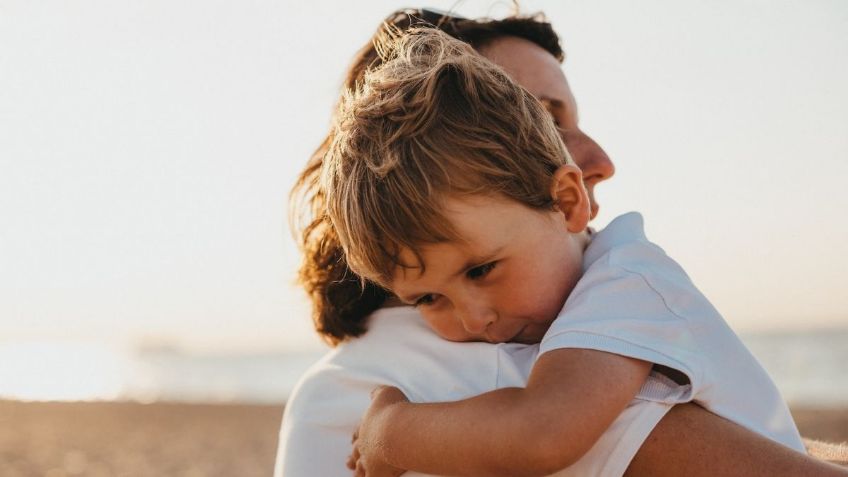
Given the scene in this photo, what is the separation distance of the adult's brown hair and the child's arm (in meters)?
0.61

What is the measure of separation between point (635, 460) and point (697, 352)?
253 mm

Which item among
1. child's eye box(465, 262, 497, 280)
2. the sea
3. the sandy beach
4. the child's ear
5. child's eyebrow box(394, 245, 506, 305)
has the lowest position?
the sea

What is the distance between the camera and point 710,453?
1.71 meters

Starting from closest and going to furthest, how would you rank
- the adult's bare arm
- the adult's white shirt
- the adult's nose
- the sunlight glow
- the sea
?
the adult's bare arm, the adult's white shirt, the adult's nose, the sea, the sunlight glow

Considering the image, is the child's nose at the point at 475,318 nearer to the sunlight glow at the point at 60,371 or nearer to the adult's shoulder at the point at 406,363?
the adult's shoulder at the point at 406,363

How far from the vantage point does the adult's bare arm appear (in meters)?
1.67

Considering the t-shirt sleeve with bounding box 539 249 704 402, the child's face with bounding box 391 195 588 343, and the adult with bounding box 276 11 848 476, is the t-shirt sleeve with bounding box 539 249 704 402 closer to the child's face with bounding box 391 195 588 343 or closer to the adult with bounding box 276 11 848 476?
the adult with bounding box 276 11 848 476

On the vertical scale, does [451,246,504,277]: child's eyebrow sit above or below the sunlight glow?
above

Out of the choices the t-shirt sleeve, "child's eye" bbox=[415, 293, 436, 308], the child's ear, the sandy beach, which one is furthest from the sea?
the t-shirt sleeve

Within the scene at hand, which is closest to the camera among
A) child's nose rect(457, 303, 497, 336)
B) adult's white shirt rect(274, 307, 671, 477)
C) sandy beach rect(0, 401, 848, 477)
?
adult's white shirt rect(274, 307, 671, 477)

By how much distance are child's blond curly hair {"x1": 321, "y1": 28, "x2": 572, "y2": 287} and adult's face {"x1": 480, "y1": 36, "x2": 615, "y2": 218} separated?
523mm

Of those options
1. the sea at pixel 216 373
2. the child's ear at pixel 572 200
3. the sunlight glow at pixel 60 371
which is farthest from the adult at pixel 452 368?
the sunlight glow at pixel 60 371

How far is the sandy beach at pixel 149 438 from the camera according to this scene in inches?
447

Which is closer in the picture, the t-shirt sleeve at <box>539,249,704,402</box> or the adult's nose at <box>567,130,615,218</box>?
the t-shirt sleeve at <box>539,249,704,402</box>
